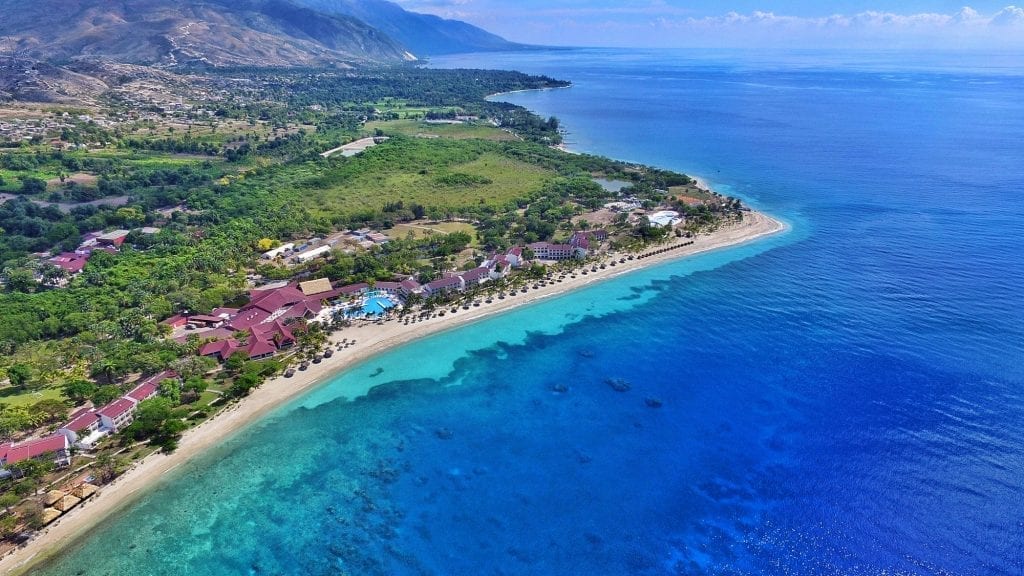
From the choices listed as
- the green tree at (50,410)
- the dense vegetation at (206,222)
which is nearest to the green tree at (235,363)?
the dense vegetation at (206,222)

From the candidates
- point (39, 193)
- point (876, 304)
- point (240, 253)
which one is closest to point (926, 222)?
point (876, 304)

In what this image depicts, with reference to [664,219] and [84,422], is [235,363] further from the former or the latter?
[664,219]

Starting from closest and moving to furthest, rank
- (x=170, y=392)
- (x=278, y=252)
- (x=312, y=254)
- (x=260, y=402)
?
(x=170, y=392) < (x=260, y=402) < (x=312, y=254) < (x=278, y=252)

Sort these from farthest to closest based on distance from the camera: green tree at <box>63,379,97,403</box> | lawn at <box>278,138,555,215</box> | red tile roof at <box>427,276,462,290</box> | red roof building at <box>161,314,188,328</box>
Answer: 1. lawn at <box>278,138,555,215</box>
2. red tile roof at <box>427,276,462,290</box>
3. red roof building at <box>161,314,188,328</box>
4. green tree at <box>63,379,97,403</box>

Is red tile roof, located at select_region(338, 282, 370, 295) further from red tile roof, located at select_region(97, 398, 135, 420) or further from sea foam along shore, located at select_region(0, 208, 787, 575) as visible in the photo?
red tile roof, located at select_region(97, 398, 135, 420)

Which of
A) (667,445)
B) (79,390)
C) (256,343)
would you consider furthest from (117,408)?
(667,445)

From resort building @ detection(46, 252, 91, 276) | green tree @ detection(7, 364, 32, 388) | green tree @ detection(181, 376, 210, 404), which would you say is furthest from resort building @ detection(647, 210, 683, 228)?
resort building @ detection(46, 252, 91, 276)

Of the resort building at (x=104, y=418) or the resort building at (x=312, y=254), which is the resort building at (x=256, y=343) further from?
the resort building at (x=312, y=254)
